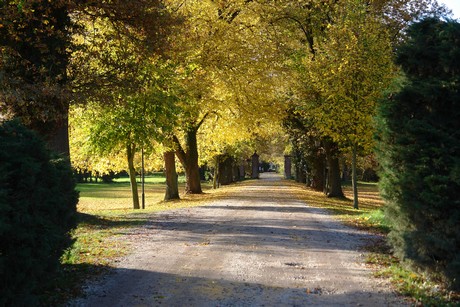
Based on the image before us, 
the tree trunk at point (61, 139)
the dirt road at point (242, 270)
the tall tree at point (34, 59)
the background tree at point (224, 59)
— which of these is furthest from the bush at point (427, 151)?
the background tree at point (224, 59)

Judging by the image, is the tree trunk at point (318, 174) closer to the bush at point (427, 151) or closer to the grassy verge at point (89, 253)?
the grassy verge at point (89, 253)

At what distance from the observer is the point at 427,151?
254 inches

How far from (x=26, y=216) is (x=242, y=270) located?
4.12 m

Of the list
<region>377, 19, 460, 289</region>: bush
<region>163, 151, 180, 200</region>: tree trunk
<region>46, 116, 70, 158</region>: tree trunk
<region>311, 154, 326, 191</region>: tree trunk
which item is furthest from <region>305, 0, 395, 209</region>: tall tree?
<region>311, 154, 326, 191</region>: tree trunk

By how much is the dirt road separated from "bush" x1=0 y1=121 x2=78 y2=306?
132cm

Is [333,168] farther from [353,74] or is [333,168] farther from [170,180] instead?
[353,74]

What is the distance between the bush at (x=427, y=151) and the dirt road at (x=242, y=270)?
34.5 inches

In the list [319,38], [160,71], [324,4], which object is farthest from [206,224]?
[324,4]

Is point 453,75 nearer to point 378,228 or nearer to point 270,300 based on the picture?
point 270,300

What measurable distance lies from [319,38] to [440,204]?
1982 centimetres

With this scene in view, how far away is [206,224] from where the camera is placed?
46.2 ft

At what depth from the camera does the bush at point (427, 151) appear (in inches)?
245

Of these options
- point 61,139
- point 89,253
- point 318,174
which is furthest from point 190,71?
point 318,174

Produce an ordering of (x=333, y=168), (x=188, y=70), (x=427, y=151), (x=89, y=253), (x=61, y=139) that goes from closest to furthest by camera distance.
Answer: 1. (x=427, y=151)
2. (x=89, y=253)
3. (x=61, y=139)
4. (x=188, y=70)
5. (x=333, y=168)
